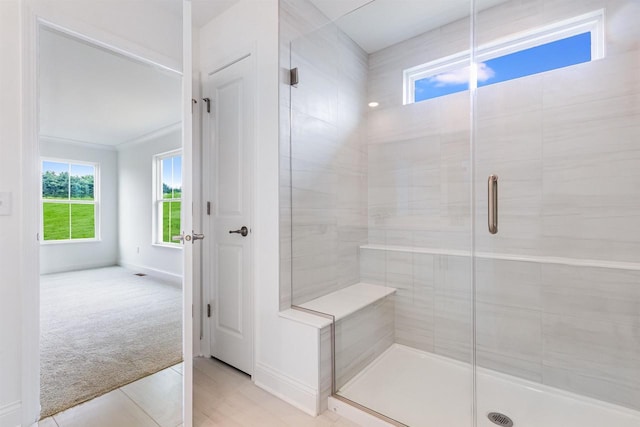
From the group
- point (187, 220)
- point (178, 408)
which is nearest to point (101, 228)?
point (187, 220)

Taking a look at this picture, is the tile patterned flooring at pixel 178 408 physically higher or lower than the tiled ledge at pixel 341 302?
lower

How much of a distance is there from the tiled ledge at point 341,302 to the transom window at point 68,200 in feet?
4.40

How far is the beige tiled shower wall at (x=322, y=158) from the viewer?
1946 mm

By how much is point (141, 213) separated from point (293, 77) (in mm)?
1438

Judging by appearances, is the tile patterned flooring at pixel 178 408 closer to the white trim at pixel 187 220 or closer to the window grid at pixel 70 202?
the white trim at pixel 187 220

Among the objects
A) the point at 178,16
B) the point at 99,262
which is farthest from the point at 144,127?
the point at 99,262

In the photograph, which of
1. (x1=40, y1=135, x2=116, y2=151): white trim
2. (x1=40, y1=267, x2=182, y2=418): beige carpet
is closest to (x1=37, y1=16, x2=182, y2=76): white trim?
(x1=40, y1=135, x2=116, y2=151): white trim

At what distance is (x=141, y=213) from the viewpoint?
2074 mm

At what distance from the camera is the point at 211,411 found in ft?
5.24

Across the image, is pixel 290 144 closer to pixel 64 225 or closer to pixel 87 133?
pixel 87 133

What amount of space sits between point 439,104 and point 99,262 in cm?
271

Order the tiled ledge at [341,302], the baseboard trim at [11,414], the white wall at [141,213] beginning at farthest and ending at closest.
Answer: the white wall at [141,213] < the tiled ledge at [341,302] < the baseboard trim at [11,414]

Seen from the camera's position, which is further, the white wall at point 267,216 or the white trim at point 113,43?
the white wall at point 267,216

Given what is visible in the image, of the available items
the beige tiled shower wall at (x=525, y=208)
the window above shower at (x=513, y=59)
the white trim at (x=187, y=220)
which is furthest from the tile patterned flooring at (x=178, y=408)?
the window above shower at (x=513, y=59)
